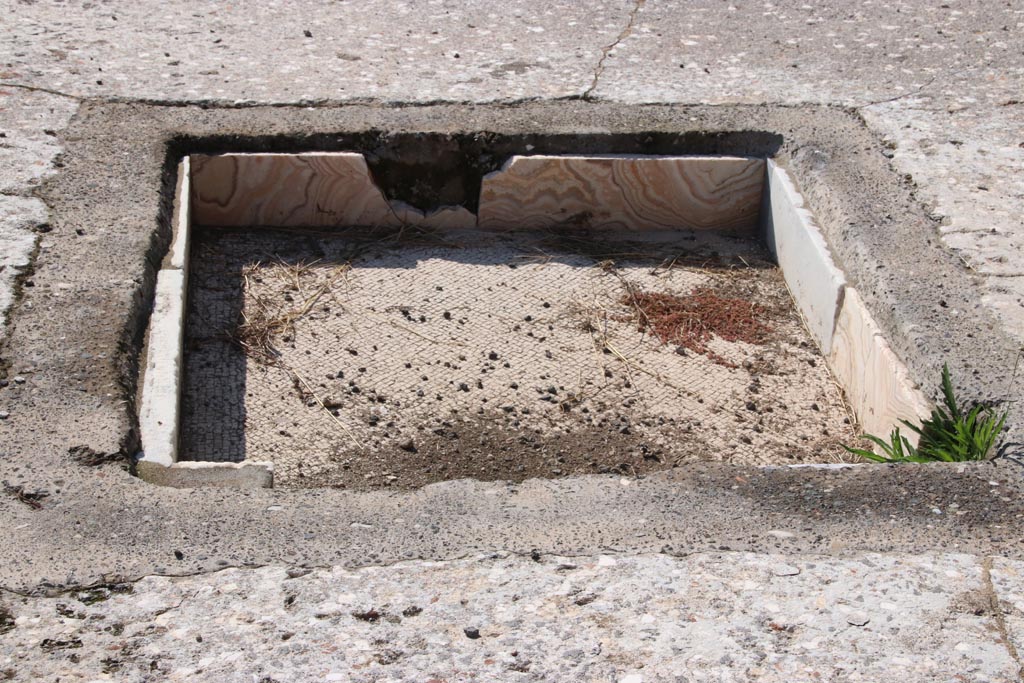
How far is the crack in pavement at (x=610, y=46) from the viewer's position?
4.48 meters

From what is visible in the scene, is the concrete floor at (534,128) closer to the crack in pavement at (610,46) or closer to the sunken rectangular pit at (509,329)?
the crack in pavement at (610,46)

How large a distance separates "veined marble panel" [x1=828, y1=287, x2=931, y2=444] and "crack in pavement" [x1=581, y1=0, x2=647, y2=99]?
1.48 metres

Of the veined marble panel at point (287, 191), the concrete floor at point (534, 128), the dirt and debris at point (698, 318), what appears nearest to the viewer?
the concrete floor at point (534, 128)

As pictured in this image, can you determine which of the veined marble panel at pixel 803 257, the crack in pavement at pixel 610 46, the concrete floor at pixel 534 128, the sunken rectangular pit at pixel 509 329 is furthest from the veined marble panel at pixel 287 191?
the veined marble panel at pixel 803 257

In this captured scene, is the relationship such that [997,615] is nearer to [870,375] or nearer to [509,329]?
[870,375]

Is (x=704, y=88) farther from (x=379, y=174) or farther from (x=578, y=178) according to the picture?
(x=379, y=174)

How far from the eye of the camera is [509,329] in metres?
3.81

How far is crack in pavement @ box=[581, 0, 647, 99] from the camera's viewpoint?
14.7 ft

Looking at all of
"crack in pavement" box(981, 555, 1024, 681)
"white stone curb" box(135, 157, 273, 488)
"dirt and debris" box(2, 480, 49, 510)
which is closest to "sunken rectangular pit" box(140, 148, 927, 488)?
"white stone curb" box(135, 157, 273, 488)

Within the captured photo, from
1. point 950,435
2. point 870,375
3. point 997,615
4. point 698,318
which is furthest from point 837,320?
point 997,615

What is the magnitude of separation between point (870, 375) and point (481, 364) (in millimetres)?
1218

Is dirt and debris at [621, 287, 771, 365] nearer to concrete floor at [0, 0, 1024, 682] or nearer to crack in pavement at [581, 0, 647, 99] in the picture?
concrete floor at [0, 0, 1024, 682]

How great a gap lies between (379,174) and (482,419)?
1292mm

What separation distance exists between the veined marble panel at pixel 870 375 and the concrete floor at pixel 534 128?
59 mm
